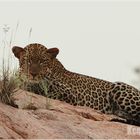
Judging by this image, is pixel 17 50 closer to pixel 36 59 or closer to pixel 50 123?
pixel 36 59

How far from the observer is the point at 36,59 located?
11727 millimetres

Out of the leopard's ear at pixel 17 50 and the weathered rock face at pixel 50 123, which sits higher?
the leopard's ear at pixel 17 50

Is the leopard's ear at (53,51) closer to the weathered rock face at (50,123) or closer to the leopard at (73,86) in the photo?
the leopard at (73,86)

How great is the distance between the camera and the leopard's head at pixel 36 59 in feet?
37.7

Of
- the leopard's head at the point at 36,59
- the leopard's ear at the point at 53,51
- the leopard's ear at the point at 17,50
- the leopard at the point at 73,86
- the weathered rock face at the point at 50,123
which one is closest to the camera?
the weathered rock face at the point at 50,123

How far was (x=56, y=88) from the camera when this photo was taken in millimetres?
11758

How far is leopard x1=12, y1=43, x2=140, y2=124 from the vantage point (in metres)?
11.4

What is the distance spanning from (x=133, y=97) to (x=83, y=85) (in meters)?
1.12

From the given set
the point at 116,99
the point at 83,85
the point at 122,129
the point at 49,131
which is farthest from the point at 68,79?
the point at 49,131

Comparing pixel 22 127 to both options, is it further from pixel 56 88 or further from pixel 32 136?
pixel 56 88

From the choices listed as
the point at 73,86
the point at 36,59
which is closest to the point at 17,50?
the point at 36,59

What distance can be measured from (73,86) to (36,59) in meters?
0.95

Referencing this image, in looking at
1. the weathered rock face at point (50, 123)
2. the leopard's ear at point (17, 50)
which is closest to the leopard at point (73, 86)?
the leopard's ear at point (17, 50)

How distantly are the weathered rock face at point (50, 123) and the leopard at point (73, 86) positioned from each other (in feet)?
5.26
